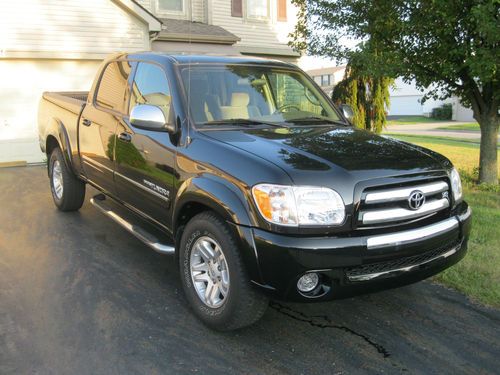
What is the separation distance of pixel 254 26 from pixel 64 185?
11.7 m

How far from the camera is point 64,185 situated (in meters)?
6.25

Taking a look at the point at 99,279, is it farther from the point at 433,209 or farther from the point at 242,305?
the point at 433,209

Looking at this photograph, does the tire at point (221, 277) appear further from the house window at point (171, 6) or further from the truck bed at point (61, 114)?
the house window at point (171, 6)

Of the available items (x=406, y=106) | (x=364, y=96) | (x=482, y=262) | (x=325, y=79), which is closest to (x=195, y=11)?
(x=364, y=96)

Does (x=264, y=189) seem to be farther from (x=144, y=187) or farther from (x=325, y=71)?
(x=325, y=71)

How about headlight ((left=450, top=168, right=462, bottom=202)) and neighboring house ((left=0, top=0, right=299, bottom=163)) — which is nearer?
headlight ((left=450, top=168, right=462, bottom=202))

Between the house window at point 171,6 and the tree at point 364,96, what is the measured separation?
5.57m

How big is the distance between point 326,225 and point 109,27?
11.1 meters

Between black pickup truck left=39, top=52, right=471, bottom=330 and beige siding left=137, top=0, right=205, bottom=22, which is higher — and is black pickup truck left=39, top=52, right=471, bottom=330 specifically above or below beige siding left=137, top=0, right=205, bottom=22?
below

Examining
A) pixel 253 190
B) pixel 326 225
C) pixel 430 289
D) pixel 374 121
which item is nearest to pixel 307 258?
pixel 326 225

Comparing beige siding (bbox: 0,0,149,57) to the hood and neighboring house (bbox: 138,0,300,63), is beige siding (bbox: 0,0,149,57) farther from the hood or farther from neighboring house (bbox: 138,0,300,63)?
the hood

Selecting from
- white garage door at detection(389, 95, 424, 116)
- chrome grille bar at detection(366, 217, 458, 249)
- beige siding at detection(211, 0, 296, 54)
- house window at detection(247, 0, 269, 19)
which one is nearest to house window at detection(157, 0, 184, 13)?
beige siding at detection(211, 0, 296, 54)

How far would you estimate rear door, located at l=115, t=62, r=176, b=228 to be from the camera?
152 inches

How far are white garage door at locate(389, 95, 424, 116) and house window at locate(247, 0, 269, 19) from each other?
118ft
